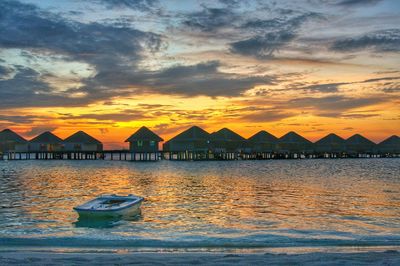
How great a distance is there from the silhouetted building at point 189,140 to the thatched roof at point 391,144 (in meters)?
51.7

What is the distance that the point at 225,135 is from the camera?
9450 centimetres

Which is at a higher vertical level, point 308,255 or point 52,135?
point 52,135

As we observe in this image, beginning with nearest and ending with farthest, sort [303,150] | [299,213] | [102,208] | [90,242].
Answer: [90,242]
[102,208]
[299,213]
[303,150]

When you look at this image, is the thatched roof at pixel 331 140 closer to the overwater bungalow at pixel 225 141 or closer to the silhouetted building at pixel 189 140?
the overwater bungalow at pixel 225 141

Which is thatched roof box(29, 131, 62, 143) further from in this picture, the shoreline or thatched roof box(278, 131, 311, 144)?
the shoreline

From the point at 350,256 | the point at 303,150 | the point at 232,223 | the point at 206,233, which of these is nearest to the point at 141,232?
the point at 206,233

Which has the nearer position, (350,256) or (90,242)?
(350,256)

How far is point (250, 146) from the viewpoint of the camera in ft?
338

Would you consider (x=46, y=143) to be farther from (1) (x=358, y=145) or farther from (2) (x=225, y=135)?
(1) (x=358, y=145)

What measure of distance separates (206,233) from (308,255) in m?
5.37

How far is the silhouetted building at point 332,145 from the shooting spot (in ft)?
372

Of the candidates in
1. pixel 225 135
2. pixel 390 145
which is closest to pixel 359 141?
pixel 390 145

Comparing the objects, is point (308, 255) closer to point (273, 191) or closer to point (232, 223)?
point (232, 223)

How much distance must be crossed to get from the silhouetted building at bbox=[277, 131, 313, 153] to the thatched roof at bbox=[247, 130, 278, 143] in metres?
1.81
